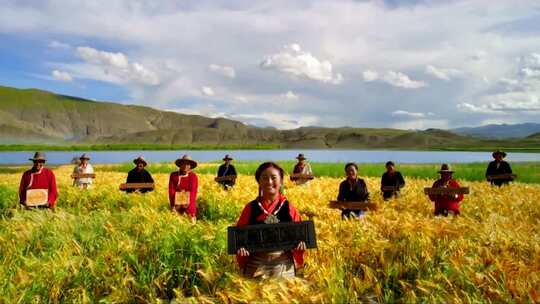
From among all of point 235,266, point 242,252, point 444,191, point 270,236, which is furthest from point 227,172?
point 242,252

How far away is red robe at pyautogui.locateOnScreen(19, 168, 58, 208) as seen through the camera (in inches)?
447

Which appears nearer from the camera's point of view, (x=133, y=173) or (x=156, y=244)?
(x=156, y=244)

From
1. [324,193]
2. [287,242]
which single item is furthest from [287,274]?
[324,193]

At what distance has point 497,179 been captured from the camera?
17.9 metres

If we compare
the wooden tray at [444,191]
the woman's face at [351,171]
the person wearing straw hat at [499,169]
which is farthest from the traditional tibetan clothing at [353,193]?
the person wearing straw hat at [499,169]

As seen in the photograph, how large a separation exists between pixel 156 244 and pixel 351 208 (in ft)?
16.4

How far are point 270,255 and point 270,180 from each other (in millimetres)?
885

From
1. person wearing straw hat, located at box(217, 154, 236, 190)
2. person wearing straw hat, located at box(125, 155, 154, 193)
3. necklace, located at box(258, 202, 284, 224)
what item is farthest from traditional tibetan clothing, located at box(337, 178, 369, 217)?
person wearing straw hat, located at box(217, 154, 236, 190)

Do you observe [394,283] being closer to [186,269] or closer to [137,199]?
[186,269]

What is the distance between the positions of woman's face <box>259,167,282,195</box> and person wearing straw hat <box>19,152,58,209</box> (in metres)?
7.61

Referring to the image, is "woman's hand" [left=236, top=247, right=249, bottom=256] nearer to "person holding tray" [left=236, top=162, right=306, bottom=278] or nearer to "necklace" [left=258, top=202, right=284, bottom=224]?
"person holding tray" [left=236, top=162, right=306, bottom=278]

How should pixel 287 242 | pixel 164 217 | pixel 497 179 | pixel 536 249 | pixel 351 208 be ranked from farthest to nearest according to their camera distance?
pixel 497 179
pixel 351 208
pixel 164 217
pixel 536 249
pixel 287 242

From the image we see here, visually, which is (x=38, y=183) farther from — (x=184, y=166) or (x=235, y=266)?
(x=235, y=266)

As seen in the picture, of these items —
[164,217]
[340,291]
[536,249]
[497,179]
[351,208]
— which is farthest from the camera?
[497,179]
